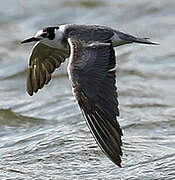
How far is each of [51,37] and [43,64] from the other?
2.56ft

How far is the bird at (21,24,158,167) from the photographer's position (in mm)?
7707

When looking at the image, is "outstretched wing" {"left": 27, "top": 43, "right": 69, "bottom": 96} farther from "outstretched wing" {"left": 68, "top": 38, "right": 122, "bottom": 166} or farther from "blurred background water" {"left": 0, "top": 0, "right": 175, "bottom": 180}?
"outstretched wing" {"left": 68, "top": 38, "right": 122, "bottom": 166}

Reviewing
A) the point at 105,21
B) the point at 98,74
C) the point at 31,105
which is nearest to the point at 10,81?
the point at 31,105

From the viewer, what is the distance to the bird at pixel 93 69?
25.3 ft

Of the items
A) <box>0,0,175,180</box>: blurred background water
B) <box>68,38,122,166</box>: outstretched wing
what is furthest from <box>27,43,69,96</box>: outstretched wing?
<box>68,38,122,166</box>: outstretched wing

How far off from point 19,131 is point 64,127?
57 centimetres

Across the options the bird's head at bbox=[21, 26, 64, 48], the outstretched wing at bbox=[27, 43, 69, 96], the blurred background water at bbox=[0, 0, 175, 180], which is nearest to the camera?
the bird's head at bbox=[21, 26, 64, 48]

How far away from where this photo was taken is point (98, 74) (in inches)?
323

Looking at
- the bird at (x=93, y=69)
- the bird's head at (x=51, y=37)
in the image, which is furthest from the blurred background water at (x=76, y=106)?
the bird's head at (x=51, y=37)

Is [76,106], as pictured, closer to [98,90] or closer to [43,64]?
[43,64]

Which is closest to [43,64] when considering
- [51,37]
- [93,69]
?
[51,37]

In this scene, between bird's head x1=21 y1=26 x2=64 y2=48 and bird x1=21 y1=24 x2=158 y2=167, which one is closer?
bird x1=21 y1=24 x2=158 y2=167

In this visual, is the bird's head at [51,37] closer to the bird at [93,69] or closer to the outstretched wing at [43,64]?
the bird at [93,69]

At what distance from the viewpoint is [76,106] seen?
11.9 metres
